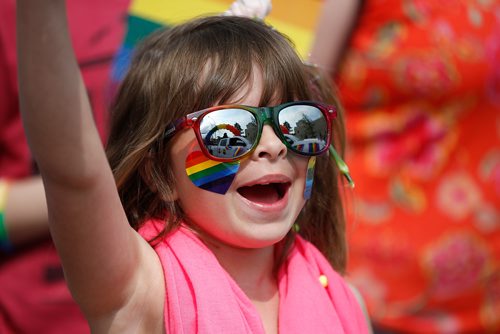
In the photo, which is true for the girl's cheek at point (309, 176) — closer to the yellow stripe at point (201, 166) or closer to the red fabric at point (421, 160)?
the yellow stripe at point (201, 166)

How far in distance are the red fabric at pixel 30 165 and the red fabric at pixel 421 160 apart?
98 centimetres

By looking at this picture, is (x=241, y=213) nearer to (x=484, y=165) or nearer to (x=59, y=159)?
(x=59, y=159)

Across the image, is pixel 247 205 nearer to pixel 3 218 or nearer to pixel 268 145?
pixel 268 145

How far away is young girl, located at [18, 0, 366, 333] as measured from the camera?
4.43 feet

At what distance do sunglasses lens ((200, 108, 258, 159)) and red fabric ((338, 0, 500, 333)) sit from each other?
1505mm

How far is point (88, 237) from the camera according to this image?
52.1 inches

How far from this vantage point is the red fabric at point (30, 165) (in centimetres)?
224

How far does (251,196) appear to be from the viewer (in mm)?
1634

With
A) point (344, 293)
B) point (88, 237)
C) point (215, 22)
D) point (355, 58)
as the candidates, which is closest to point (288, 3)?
point (355, 58)

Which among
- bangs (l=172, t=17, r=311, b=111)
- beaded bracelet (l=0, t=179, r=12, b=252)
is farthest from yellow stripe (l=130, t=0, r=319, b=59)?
bangs (l=172, t=17, r=311, b=111)

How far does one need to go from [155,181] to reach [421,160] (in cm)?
161

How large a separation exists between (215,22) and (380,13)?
4.47 ft

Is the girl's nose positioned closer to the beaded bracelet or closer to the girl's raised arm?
the girl's raised arm

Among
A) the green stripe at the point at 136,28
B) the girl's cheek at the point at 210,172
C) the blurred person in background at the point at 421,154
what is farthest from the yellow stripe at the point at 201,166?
the blurred person in background at the point at 421,154
